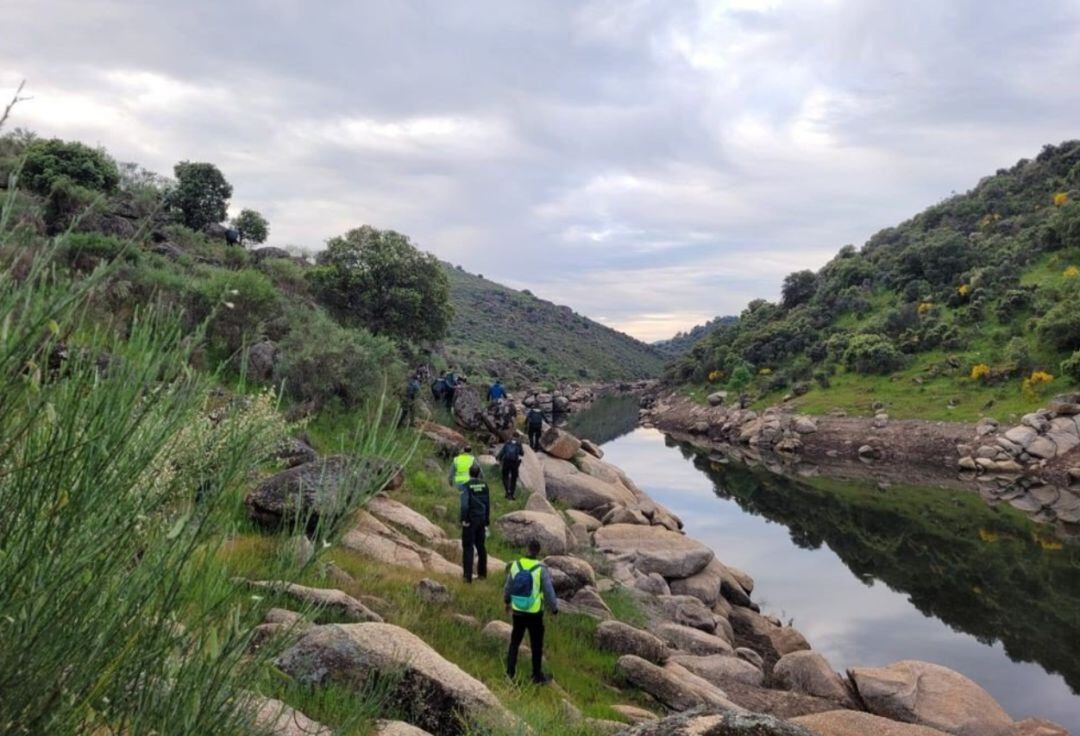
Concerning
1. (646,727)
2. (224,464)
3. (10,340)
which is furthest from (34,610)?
(646,727)

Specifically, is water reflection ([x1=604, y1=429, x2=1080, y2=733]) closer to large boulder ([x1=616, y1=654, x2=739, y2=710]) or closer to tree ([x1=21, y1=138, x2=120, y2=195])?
large boulder ([x1=616, y1=654, x2=739, y2=710])

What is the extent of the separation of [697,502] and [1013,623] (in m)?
18.2

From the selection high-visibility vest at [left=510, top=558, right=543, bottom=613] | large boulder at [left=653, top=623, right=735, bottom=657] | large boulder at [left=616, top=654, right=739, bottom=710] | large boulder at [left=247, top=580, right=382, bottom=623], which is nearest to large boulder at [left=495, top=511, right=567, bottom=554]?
large boulder at [left=653, top=623, right=735, bottom=657]

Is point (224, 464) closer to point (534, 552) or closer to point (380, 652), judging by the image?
point (380, 652)

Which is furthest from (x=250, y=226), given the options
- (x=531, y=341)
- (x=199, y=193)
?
(x=531, y=341)

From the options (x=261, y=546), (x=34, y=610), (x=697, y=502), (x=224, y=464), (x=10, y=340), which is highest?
(x=10, y=340)

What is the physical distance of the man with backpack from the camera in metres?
9.76

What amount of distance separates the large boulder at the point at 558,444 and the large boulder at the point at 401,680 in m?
21.8

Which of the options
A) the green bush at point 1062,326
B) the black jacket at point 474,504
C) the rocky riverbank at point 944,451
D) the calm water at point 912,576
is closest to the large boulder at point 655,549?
the calm water at point 912,576

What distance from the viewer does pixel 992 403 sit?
47.0 meters

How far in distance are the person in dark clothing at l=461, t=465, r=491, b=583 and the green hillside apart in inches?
1778

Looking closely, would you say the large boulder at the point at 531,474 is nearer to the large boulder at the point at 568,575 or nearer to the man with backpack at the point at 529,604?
the large boulder at the point at 568,575

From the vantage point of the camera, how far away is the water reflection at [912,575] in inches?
693

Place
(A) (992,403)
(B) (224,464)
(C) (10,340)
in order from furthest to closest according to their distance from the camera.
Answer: (A) (992,403) → (B) (224,464) → (C) (10,340)
